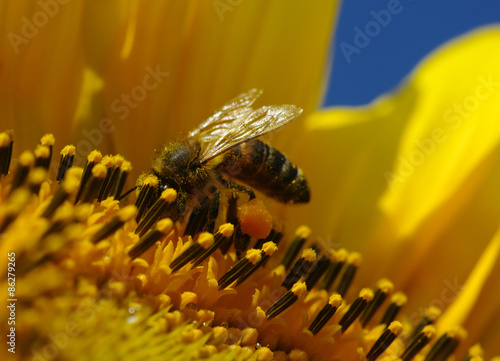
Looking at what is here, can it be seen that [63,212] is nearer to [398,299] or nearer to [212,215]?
[212,215]

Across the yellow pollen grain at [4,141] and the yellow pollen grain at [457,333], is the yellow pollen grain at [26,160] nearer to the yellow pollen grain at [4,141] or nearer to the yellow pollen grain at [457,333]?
the yellow pollen grain at [4,141]

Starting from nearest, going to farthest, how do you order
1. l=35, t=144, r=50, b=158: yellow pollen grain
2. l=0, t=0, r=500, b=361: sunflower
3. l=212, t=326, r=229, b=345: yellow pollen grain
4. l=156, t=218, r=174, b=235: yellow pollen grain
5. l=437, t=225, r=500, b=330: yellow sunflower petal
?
1. l=0, t=0, r=500, b=361: sunflower
2. l=212, t=326, r=229, b=345: yellow pollen grain
3. l=156, t=218, r=174, b=235: yellow pollen grain
4. l=35, t=144, r=50, b=158: yellow pollen grain
5. l=437, t=225, r=500, b=330: yellow sunflower petal

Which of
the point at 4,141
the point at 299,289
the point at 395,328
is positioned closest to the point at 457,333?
the point at 395,328

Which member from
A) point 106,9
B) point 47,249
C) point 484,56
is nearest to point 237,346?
point 47,249

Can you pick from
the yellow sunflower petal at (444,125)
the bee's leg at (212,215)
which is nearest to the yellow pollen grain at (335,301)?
the bee's leg at (212,215)
